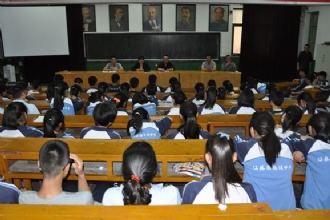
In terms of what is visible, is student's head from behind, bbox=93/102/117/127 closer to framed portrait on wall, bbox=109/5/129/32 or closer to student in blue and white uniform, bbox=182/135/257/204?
student in blue and white uniform, bbox=182/135/257/204

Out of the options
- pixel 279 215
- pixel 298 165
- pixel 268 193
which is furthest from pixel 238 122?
pixel 279 215

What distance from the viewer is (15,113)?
305 cm

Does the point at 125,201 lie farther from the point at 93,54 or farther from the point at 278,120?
the point at 93,54

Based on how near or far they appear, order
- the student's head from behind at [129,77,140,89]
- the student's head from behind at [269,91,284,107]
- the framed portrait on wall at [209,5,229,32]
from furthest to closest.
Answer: the framed portrait on wall at [209,5,229,32]
the student's head from behind at [129,77,140,89]
the student's head from behind at [269,91,284,107]

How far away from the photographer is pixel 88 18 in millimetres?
10773

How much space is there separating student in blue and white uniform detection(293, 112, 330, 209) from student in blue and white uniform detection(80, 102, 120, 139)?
1597 millimetres

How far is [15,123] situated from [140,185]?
6.58 feet

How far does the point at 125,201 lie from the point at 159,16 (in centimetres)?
983

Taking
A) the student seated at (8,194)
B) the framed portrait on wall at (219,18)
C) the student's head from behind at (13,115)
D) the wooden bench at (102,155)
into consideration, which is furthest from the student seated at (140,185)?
the framed portrait on wall at (219,18)

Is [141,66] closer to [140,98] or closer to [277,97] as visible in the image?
[140,98]

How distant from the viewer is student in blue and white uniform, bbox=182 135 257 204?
5.35 ft

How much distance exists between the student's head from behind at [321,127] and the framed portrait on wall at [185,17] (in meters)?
8.88

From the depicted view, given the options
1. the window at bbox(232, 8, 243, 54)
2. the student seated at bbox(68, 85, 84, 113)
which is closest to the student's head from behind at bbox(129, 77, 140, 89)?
the student seated at bbox(68, 85, 84, 113)

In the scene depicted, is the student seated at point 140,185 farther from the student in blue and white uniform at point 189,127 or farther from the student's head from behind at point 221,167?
the student in blue and white uniform at point 189,127
